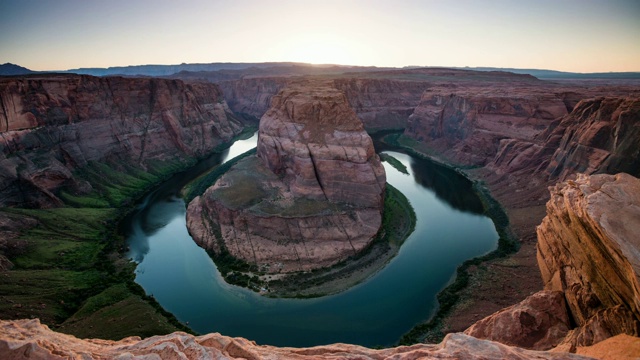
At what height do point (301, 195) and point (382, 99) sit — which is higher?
point (382, 99)

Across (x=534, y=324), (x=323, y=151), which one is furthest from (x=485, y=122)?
(x=534, y=324)

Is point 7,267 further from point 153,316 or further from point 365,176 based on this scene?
point 365,176

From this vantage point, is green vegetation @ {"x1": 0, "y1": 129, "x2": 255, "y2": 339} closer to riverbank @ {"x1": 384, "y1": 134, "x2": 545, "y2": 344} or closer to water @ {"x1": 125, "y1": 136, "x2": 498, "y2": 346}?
water @ {"x1": 125, "y1": 136, "x2": 498, "y2": 346}

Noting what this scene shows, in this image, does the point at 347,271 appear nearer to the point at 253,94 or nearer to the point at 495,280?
the point at 495,280

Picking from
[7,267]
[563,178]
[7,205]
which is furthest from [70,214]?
[563,178]

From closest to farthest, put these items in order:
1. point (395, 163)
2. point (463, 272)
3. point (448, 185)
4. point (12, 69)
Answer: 1. point (463, 272)
2. point (448, 185)
3. point (395, 163)
4. point (12, 69)

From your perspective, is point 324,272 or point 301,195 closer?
point 324,272

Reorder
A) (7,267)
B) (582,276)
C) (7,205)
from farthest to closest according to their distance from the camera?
(7,205)
(7,267)
(582,276)
